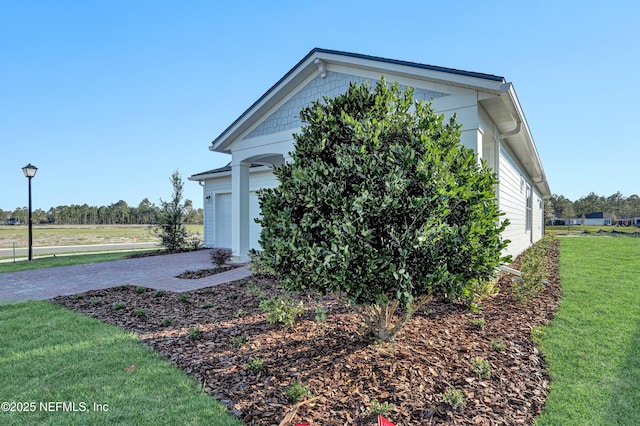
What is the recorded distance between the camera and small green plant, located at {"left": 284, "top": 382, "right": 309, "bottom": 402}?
2.62 meters

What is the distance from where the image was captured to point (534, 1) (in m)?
7.51

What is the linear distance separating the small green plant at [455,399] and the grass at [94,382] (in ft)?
5.41

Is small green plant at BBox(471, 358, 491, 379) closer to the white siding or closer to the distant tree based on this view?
the white siding

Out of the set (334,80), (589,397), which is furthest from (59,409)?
(334,80)

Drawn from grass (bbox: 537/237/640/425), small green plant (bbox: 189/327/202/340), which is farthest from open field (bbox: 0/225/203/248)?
grass (bbox: 537/237/640/425)

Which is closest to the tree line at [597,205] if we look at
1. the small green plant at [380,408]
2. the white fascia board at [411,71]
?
the white fascia board at [411,71]

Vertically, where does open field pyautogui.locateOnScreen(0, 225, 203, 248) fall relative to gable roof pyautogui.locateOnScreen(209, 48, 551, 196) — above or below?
below

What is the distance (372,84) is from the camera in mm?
7125

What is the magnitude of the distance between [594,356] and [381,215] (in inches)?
119

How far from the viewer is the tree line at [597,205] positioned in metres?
70.6

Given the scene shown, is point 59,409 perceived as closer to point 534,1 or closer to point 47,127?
point 534,1

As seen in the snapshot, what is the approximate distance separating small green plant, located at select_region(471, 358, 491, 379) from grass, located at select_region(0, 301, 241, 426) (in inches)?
84.8

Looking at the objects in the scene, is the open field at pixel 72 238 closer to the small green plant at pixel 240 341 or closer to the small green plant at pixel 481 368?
the small green plant at pixel 240 341

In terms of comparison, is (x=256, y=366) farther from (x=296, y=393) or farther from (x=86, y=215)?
(x=86, y=215)
